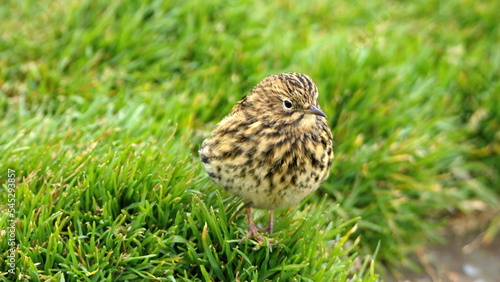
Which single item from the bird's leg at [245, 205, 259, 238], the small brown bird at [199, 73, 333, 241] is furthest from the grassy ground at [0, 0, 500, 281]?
the small brown bird at [199, 73, 333, 241]

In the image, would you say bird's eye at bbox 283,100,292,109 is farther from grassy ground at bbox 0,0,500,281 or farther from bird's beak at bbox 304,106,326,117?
grassy ground at bbox 0,0,500,281

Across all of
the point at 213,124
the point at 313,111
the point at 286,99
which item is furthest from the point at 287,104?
the point at 213,124

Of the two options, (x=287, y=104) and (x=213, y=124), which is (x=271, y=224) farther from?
(x=213, y=124)

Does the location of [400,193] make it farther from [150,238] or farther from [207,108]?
[150,238]

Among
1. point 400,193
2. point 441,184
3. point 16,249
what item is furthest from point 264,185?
point 441,184

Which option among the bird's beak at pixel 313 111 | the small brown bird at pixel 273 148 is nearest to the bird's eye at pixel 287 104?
the small brown bird at pixel 273 148

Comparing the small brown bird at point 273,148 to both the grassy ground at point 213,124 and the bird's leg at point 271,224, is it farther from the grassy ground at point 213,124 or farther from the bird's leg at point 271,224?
the grassy ground at point 213,124

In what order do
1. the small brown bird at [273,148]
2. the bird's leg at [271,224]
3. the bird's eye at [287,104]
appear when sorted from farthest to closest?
1. the bird's leg at [271,224]
2. the bird's eye at [287,104]
3. the small brown bird at [273,148]
